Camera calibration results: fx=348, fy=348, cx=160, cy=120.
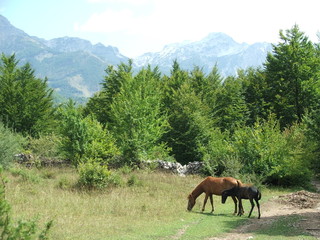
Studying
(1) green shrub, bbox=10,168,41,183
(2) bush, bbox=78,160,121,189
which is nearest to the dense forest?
(2) bush, bbox=78,160,121,189

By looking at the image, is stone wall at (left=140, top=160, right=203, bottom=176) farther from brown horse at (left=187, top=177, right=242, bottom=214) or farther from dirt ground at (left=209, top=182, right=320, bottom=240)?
brown horse at (left=187, top=177, right=242, bottom=214)

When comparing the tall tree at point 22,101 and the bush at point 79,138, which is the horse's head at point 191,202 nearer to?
the bush at point 79,138

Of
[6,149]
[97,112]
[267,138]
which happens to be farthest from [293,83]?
[6,149]

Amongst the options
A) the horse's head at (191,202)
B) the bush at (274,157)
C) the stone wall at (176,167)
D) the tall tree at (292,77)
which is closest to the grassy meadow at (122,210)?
the horse's head at (191,202)

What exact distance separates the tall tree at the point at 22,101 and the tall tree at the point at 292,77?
101ft

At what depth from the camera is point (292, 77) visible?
141ft

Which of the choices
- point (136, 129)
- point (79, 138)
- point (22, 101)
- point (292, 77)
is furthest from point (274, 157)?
point (22, 101)

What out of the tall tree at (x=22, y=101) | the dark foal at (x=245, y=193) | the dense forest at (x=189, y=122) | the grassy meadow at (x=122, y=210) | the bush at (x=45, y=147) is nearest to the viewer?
the grassy meadow at (x=122, y=210)

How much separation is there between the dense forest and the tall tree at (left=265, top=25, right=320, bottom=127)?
121mm

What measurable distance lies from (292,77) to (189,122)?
16928mm

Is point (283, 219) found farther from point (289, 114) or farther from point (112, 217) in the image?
point (289, 114)

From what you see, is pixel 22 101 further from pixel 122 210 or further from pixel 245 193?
pixel 245 193

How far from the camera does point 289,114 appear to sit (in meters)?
42.7

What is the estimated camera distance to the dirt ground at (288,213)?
497 inches
